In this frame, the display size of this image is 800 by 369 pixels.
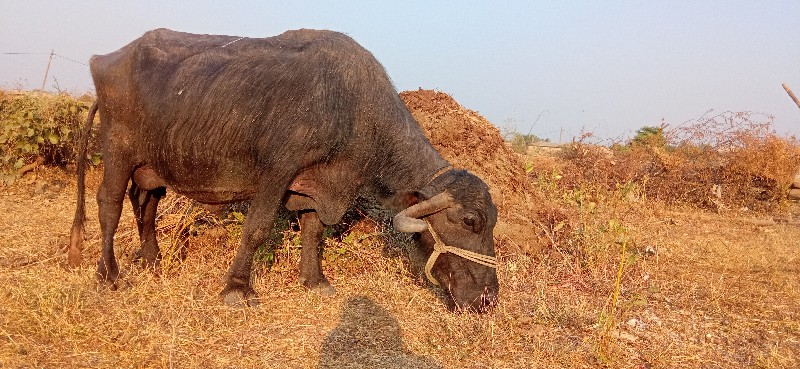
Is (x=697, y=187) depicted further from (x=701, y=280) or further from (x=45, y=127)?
(x=45, y=127)

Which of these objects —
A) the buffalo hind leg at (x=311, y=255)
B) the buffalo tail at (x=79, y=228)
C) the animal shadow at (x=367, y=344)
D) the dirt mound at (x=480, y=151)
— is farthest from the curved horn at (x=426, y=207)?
the buffalo tail at (x=79, y=228)

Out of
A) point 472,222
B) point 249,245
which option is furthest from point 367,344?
point 249,245

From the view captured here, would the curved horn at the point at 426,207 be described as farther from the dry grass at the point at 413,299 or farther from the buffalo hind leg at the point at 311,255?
the buffalo hind leg at the point at 311,255

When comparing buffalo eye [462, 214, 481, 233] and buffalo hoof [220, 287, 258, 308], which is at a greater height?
buffalo eye [462, 214, 481, 233]

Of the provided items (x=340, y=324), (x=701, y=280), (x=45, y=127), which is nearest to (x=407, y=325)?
(x=340, y=324)

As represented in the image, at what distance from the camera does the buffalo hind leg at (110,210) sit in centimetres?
525

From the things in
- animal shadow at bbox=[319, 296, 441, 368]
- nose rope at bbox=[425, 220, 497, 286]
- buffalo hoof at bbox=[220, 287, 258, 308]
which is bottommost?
buffalo hoof at bbox=[220, 287, 258, 308]

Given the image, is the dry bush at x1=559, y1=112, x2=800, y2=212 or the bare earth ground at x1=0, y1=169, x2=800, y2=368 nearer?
the bare earth ground at x1=0, y1=169, x2=800, y2=368

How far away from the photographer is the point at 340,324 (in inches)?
182

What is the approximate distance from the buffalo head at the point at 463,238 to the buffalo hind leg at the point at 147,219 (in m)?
2.77

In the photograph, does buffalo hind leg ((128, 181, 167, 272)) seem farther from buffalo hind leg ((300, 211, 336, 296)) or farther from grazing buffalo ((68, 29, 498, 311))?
buffalo hind leg ((300, 211, 336, 296))

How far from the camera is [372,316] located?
4871 mm

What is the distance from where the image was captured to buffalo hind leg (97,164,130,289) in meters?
5.25

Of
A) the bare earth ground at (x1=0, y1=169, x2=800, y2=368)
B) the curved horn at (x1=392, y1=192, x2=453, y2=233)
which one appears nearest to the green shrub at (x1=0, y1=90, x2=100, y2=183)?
the bare earth ground at (x1=0, y1=169, x2=800, y2=368)
